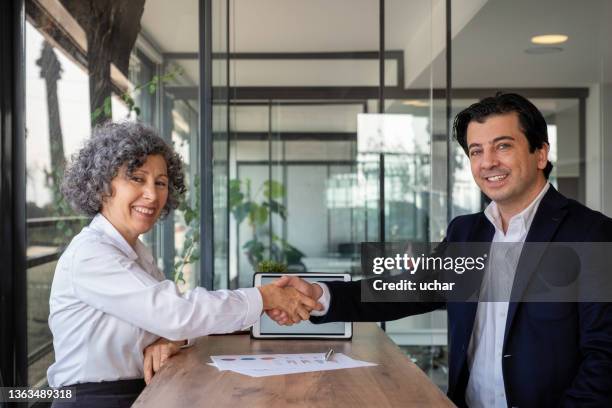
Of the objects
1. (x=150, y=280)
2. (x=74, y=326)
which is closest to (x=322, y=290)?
(x=150, y=280)

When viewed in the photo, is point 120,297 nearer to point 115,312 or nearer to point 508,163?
point 115,312

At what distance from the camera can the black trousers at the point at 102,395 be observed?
199cm

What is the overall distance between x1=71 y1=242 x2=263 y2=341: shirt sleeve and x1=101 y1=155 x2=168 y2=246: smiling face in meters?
0.19

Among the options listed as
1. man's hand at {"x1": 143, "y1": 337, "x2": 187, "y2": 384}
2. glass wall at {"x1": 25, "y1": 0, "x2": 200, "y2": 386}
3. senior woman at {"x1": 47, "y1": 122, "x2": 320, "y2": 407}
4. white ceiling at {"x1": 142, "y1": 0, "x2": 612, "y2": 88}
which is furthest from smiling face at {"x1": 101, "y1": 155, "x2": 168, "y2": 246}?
white ceiling at {"x1": 142, "y1": 0, "x2": 612, "y2": 88}

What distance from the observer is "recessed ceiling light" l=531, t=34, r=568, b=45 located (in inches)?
163

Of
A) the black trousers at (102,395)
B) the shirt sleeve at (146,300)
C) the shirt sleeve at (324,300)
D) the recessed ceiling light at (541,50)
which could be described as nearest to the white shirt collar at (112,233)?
the shirt sleeve at (146,300)

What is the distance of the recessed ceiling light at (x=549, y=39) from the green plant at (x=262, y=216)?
6.00ft

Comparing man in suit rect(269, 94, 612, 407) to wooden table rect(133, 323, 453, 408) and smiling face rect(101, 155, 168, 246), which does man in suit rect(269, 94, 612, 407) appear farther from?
smiling face rect(101, 155, 168, 246)

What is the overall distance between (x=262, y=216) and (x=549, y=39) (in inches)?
82.5

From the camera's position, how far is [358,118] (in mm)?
4520

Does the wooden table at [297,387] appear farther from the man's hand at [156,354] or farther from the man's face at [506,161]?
the man's face at [506,161]

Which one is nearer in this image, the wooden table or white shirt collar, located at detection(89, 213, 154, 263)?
the wooden table

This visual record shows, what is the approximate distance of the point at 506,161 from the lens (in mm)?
2156

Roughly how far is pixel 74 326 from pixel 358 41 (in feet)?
10.00
